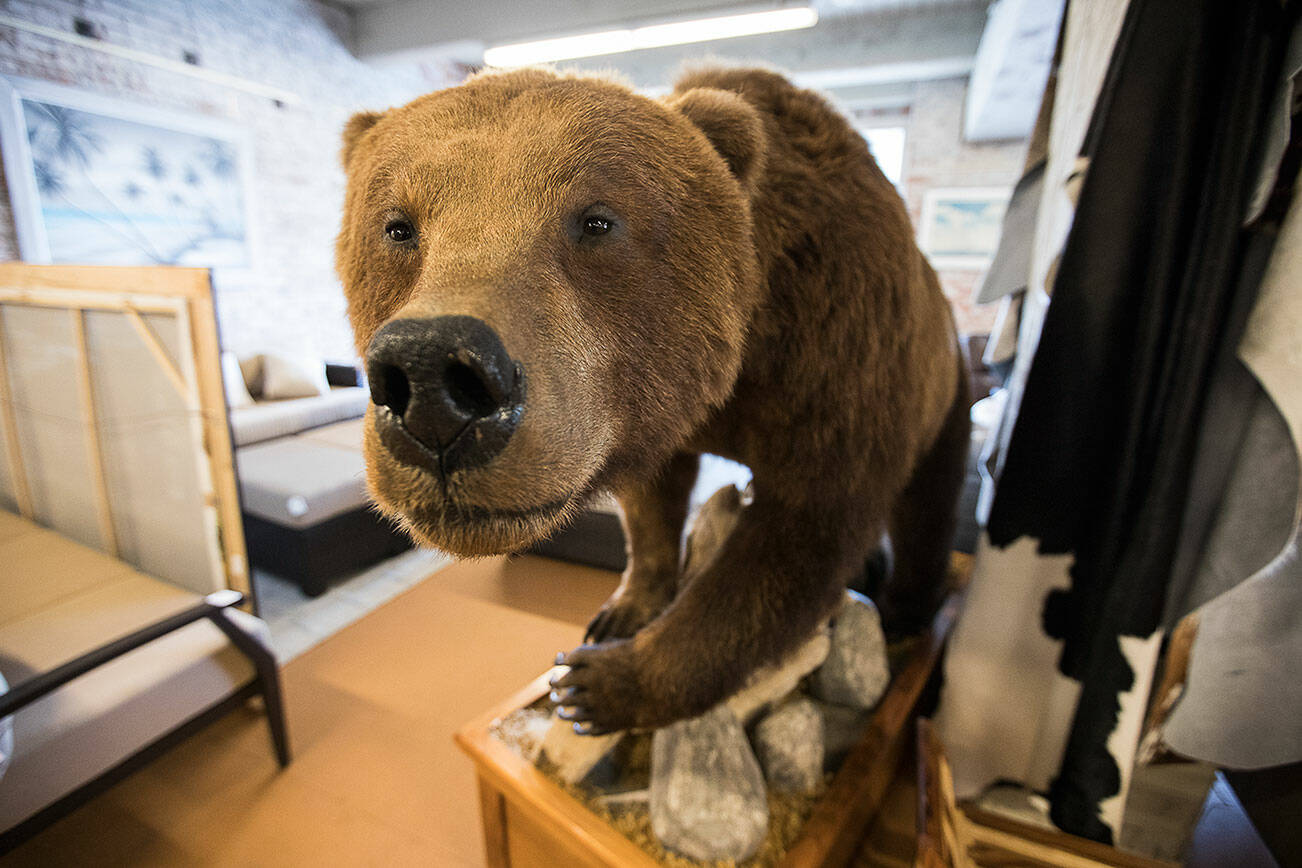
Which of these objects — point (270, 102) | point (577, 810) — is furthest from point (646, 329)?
point (270, 102)

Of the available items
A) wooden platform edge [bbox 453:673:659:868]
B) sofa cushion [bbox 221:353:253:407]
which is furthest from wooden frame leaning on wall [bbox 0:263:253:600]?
sofa cushion [bbox 221:353:253:407]

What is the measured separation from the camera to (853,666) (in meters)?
1.27

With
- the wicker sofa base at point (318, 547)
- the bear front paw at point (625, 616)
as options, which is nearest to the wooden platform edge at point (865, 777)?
the bear front paw at point (625, 616)

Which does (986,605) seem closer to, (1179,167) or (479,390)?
(1179,167)

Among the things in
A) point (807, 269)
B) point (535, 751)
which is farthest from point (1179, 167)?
point (535, 751)

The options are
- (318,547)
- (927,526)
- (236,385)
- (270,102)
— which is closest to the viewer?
(927,526)

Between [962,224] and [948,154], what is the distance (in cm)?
85

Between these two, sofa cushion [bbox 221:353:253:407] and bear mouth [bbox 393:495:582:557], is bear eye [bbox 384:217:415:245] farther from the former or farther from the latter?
sofa cushion [bbox 221:353:253:407]

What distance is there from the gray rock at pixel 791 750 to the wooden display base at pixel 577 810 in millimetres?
45

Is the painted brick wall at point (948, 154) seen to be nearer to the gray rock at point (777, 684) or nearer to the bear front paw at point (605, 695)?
the gray rock at point (777, 684)

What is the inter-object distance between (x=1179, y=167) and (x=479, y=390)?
1.10 m

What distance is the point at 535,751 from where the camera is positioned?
1081 mm

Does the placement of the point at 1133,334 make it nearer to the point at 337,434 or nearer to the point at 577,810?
the point at 577,810

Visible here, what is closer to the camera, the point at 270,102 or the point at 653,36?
the point at 270,102
